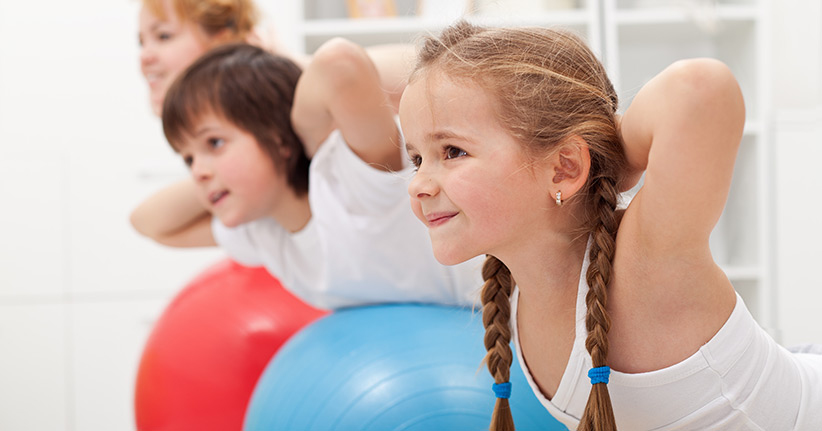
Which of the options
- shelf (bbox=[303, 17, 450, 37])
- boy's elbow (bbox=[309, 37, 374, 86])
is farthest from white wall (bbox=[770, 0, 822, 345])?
boy's elbow (bbox=[309, 37, 374, 86])

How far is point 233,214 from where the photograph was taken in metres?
1.24

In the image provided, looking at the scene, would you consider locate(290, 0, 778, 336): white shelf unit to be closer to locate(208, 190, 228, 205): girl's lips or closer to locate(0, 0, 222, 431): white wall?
locate(0, 0, 222, 431): white wall

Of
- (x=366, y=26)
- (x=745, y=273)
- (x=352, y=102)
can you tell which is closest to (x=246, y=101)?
(x=352, y=102)

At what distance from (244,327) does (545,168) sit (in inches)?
30.5

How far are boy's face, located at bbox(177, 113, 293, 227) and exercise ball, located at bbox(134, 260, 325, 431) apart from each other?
0.20 m

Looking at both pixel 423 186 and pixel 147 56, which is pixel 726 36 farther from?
pixel 423 186

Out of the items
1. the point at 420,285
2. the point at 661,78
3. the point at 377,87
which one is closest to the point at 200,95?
the point at 377,87

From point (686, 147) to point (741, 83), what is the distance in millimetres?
1773

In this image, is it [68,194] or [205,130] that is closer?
[205,130]

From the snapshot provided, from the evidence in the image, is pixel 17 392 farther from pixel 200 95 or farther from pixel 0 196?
pixel 200 95

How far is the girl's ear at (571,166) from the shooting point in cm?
73

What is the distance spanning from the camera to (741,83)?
7.30ft

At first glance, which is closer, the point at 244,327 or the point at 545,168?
the point at 545,168

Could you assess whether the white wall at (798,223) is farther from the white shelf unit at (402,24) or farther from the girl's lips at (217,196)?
the girl's lips at (217,196)
